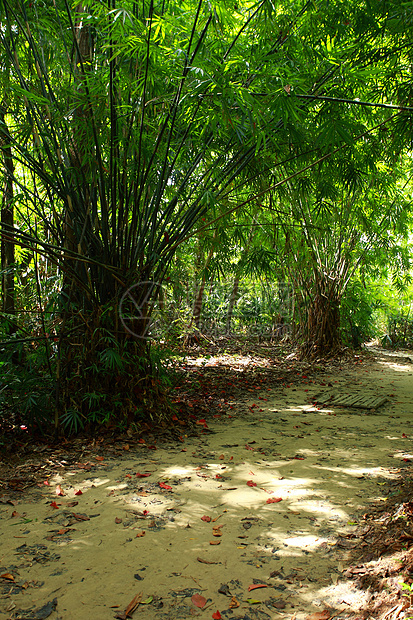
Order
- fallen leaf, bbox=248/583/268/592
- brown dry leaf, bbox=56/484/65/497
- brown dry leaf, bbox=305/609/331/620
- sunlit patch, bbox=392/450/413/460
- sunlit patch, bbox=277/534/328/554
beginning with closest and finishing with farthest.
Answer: brown dry leaf, bbox=305/609/331/620
fallen leaf, bbox=248/583/268/592
sunlit patch, bbox=277/534/328/554
brown dry leaf, bbox=56/484/65/497
sunlit patch, bbox=392/450/413/460

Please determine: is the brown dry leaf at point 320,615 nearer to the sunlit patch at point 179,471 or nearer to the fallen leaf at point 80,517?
the fallen leaf at point 80,517

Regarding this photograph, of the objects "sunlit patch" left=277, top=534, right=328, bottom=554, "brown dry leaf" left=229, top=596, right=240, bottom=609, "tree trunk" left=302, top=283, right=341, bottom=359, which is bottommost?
"brown dry leaf" left=229, top=596, right=240, bottom=609

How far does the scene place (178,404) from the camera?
3.89 m

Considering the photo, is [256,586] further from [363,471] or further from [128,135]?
[128,135]

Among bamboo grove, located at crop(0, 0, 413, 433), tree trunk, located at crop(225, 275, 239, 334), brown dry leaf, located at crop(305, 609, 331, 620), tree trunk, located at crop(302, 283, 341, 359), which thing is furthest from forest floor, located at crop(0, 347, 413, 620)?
tree trunk, located at crop(225, 275, 239, 334)

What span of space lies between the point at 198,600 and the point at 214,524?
503 mm

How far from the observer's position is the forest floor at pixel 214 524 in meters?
1.38

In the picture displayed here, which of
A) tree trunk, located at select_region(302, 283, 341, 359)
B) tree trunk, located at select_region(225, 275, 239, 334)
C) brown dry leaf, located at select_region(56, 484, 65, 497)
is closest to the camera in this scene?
brown dry leaf, located at select_region(56, 484, 65, 497)

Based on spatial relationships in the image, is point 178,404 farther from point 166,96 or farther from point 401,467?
point 166,96

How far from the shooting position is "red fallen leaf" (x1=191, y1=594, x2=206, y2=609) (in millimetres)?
1369

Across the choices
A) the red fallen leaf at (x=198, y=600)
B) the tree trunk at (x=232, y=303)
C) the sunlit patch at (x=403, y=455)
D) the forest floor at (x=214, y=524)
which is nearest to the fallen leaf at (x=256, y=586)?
the forest floor at (x=214, y=524)

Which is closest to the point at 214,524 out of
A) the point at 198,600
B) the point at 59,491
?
the point at 198,600

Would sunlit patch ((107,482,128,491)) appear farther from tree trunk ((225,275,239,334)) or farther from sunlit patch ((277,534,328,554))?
tree trunk ((225,275,239,334))

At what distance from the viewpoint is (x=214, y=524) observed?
6.19 ft
